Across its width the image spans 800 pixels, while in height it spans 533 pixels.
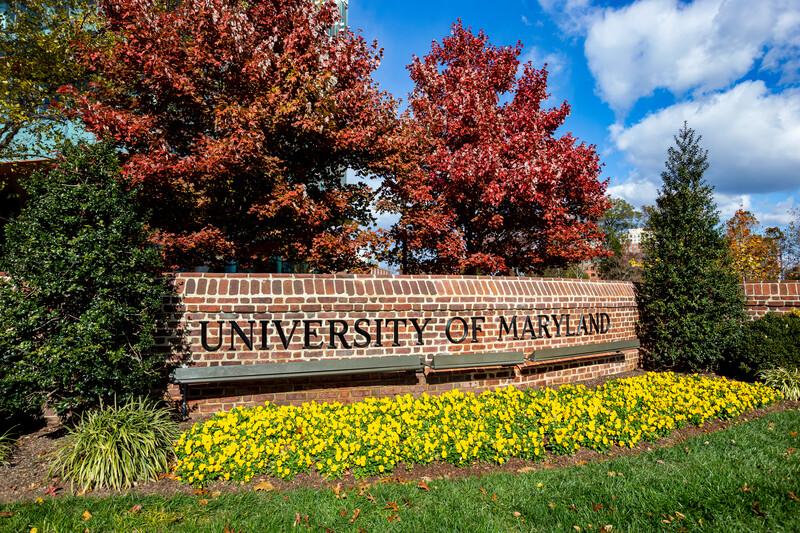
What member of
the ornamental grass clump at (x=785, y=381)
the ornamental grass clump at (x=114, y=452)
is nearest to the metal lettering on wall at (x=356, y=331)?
the ornamental grass clump at (x=114, y=452)

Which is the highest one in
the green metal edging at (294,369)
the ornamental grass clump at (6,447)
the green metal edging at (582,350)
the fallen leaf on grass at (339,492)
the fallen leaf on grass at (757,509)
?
the green metal edging at (294,369)

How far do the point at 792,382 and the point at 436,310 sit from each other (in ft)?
18.5

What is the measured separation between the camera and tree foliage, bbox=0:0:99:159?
9805mm

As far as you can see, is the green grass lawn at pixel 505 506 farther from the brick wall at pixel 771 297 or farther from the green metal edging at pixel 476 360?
the brick wall at pixel 771 297

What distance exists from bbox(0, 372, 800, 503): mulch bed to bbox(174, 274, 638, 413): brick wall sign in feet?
3.52

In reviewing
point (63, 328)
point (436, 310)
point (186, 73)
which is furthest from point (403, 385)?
point (186, 73)

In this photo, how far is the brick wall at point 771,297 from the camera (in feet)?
27.9

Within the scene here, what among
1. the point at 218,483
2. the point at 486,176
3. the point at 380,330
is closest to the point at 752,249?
the point at 486,176

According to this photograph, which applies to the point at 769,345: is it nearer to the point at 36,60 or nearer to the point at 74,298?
the point at 74,298

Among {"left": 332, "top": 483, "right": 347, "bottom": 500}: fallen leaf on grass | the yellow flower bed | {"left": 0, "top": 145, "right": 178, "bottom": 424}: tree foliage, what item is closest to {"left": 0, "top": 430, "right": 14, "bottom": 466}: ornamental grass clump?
{"left": 0, "top": 145, "right": 178, "bottom": 424}: tree foliage

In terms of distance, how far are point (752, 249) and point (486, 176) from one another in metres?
17.9

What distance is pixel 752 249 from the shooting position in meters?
20.5

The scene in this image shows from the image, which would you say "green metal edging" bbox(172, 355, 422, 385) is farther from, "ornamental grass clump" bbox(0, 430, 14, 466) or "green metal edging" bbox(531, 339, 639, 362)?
"green metal edging" bbox(531, 339, 639, 362)

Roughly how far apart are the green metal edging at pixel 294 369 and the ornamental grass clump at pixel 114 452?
0.78 m
